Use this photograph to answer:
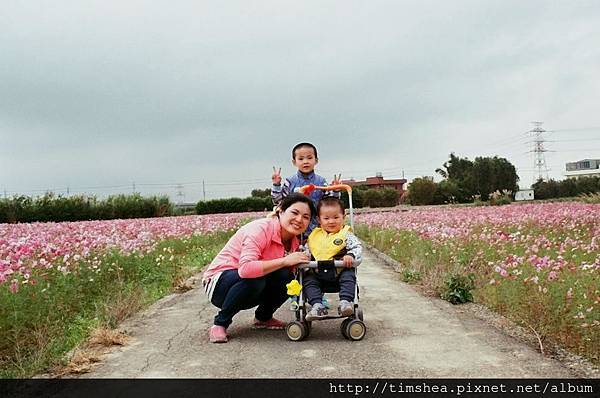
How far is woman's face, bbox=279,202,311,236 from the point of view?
4555 millimetres

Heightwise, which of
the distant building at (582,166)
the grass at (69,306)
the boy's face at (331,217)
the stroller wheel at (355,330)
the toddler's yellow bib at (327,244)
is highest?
the distant building at (582,166)

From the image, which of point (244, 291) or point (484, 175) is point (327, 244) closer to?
point (244, 291)

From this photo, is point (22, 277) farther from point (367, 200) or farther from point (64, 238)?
point (367, 200)

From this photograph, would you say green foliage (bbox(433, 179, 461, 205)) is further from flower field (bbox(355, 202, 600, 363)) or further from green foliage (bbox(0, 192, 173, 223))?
flower field (bbox(355, 202, 600, 363))

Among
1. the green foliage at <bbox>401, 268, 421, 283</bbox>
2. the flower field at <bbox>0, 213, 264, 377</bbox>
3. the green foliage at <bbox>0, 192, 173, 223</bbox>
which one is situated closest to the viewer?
the flower field at <bbox>0, 213, 264, 377</bbox>

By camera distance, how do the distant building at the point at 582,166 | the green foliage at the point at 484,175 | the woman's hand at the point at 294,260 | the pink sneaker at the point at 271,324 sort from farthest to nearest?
the distant building at the point at 582,166 < the green foliage at the point at 484,175 < the pink sneaker at the point at 271,324 < the woman's hand at the point at 294,260

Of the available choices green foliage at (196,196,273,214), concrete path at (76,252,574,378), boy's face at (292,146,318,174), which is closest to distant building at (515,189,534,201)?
green foliage at (196,196,273,214)

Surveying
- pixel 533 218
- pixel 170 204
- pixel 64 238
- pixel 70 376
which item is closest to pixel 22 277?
pixel 70 376

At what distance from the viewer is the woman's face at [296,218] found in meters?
4.55

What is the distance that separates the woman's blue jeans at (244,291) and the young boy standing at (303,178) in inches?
29.8

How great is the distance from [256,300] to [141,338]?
3.26 feet

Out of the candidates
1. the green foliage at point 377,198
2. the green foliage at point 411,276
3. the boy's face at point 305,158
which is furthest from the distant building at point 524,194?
the boy's face at point 305,158

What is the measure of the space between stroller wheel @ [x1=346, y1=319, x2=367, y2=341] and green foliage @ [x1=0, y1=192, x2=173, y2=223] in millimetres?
25579

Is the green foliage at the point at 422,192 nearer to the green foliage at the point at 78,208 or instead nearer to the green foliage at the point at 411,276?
the green foliage at the point at 78,208
